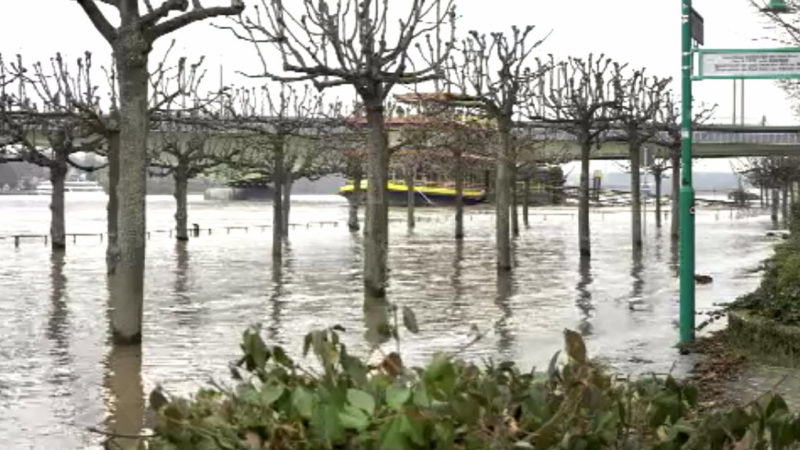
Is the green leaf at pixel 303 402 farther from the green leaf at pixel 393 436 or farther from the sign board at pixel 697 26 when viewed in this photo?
the sign board at pixel 697 26

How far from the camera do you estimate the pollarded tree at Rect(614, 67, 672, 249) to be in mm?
30688

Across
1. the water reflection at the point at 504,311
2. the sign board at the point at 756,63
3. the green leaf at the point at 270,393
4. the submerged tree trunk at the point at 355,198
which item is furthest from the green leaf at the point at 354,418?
the submerged tree trunk at the point at 355,198

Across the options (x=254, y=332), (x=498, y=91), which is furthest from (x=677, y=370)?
(x=498, y=91)

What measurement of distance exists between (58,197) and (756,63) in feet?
86.1

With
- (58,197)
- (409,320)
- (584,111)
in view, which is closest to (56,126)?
(58,197)

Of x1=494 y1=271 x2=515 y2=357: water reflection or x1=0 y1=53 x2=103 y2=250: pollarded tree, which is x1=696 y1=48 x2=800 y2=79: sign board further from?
x1=0 y1=53 x2=103 y2=250: pollarded tree

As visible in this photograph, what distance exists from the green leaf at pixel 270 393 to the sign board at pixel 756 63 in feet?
28.0

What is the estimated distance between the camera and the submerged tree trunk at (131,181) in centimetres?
1164

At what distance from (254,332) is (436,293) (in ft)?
50.5

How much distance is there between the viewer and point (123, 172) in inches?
465

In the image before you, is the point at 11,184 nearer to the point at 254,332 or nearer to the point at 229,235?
the point at 229,235

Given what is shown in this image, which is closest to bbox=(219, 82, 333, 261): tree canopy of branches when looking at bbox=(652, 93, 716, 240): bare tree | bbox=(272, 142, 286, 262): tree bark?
bbox=(272, 142, 286, 262): tree bark

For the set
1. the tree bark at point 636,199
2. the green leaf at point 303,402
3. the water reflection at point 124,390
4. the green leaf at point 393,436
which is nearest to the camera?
the green leaf at point 393,436

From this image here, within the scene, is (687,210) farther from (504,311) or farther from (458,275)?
(458,275)
